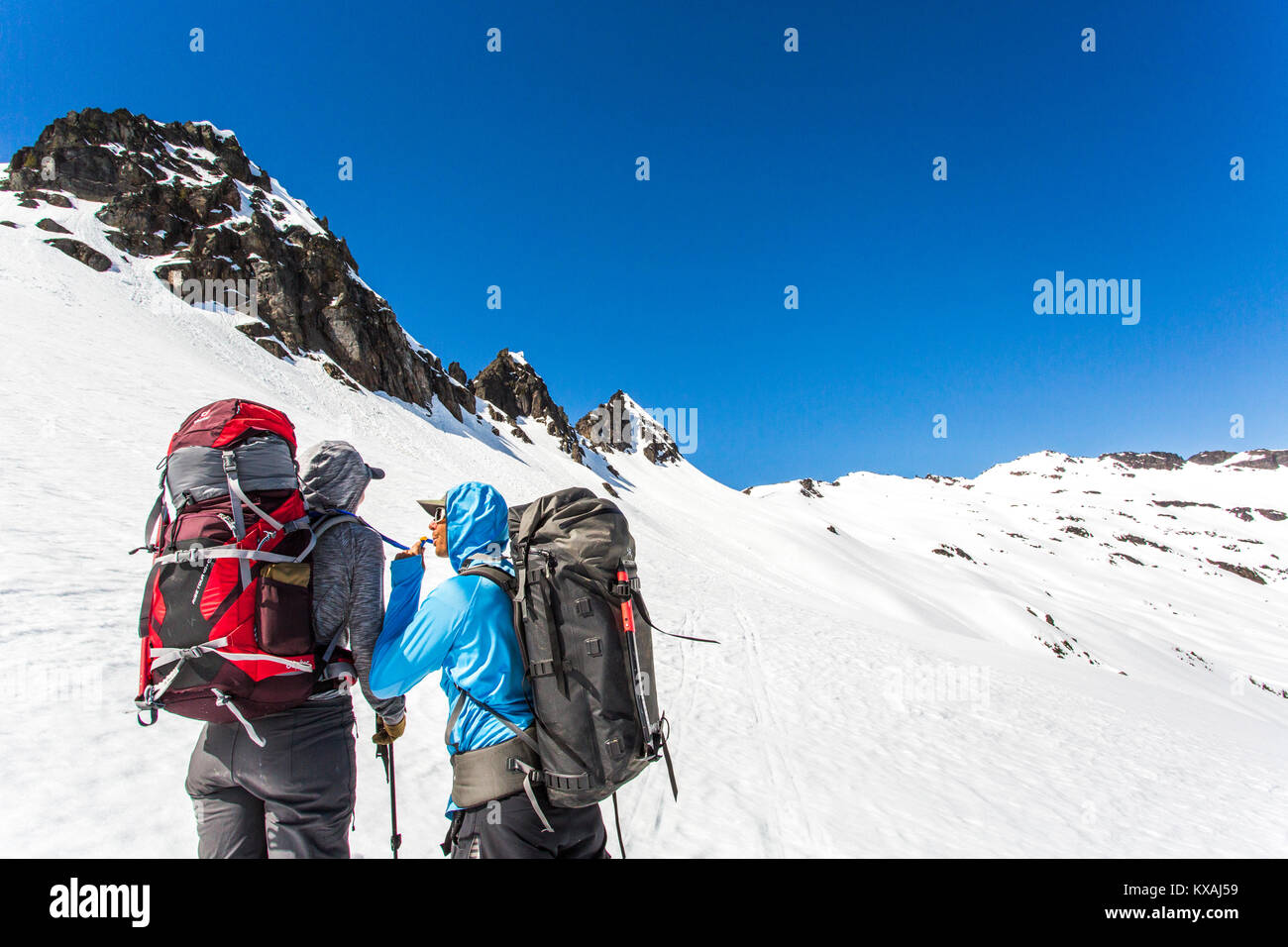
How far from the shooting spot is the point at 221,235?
141 feet

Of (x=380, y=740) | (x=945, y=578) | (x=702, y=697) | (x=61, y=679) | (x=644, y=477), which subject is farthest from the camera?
(x=644, y=477)

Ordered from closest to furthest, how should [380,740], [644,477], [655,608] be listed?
[380,740] → [655,608] → [644,477]

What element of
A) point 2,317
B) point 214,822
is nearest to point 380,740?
point 214,822

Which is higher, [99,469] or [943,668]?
[99,469]

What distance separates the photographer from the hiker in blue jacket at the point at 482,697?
7.66ft

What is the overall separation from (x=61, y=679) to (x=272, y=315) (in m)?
45.6

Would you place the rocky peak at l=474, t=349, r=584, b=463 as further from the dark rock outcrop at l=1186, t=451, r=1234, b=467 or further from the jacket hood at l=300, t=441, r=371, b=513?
the dark rock outcrop at l=1186, t=451, r=1234, b=467

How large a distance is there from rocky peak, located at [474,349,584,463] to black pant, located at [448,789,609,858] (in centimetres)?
7324

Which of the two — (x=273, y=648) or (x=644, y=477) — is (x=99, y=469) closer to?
(x=273, y=648)

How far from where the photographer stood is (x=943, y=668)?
16.2 meters

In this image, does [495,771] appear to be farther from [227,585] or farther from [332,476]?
[332,476]

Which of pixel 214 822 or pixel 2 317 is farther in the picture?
pixel 2 317

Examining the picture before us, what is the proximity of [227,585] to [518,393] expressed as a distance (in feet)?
271

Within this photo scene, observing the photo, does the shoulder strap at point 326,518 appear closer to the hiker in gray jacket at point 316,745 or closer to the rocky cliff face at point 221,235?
the hiker in gray jacket at point 316,745
